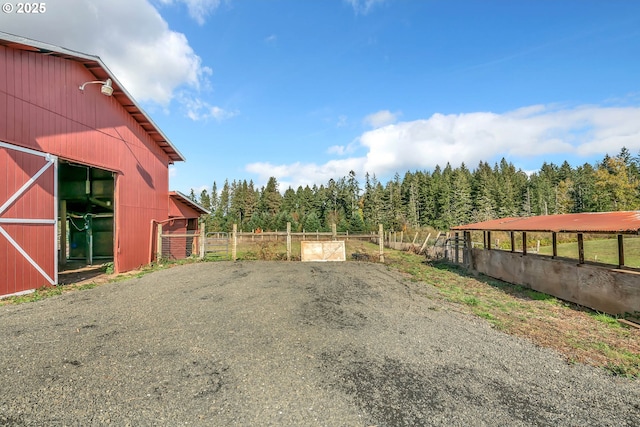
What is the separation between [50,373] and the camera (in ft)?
→ 12.2

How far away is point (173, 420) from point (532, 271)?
10984mm

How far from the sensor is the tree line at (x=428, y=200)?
172ft

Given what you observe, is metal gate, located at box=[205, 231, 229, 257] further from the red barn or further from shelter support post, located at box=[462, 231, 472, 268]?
shelter support post, located at box=[462, 231, 472, 268]

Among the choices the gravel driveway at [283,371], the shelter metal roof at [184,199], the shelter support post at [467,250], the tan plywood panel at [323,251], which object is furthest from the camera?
the shelter metal roof at [184,199]

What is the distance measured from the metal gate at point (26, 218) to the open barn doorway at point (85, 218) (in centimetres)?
375

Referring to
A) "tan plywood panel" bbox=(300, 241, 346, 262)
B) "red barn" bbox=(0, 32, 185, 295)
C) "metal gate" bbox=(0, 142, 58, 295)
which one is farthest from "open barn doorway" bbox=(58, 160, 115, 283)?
"tan plywood panel" bbox=(300, 241, 346, 262)

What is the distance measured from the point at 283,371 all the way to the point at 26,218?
28.9ft

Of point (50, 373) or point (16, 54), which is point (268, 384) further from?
point (16, 54)

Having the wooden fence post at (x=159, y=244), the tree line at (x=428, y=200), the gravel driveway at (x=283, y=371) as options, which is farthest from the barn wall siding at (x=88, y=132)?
the tree line at (x=428, y=200)

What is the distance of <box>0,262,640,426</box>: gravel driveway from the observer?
3068 millimetres

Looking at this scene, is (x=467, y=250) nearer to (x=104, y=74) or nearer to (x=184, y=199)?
(x=184, y=199)

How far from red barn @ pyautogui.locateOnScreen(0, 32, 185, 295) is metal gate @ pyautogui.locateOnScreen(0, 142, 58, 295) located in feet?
0.08

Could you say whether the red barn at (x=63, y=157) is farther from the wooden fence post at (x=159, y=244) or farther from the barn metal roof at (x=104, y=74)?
the wooden fence post at (x=159, y=244)

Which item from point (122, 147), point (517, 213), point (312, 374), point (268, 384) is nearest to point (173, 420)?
point (268, 384)
